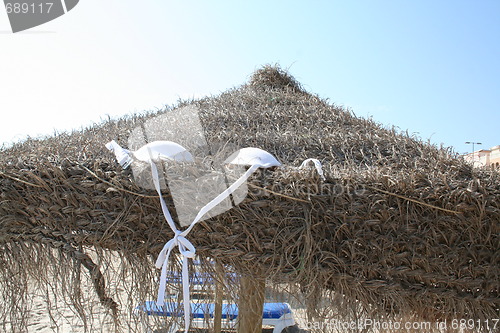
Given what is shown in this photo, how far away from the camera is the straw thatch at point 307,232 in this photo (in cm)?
109

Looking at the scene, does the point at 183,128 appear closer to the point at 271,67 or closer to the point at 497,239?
the point at 271,67

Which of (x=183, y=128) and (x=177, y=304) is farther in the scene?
(x=183, y=128)

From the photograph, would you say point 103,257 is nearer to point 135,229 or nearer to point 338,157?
point 135,229

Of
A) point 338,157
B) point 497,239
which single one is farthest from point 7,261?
point 497,239

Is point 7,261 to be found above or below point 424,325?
above

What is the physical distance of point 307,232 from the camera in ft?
3.49

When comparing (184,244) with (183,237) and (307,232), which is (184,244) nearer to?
(183,237)

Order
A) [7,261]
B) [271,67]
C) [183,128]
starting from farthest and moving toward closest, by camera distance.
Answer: [271,67], [183,128], [7,261]

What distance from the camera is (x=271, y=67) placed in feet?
7.38

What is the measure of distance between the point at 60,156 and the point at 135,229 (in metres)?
0.35

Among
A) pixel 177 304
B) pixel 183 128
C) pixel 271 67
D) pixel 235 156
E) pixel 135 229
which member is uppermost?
pixel 271 67

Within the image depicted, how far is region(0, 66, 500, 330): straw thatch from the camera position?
1.09 meters

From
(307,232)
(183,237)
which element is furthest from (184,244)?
(307,232)

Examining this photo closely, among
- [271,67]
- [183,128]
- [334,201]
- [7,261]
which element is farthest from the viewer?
[271,67]
